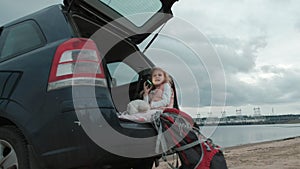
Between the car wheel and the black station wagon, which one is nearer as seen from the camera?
the black station wagon

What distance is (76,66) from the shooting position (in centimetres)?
238

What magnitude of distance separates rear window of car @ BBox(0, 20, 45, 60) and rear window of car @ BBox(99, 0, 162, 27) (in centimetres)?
72

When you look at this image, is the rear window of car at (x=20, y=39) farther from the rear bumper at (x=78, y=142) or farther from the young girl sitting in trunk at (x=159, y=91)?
the young girl sitting in trunk at (x=159, y=91)

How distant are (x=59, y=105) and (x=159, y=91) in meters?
1.29

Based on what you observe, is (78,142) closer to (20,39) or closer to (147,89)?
(20,39)

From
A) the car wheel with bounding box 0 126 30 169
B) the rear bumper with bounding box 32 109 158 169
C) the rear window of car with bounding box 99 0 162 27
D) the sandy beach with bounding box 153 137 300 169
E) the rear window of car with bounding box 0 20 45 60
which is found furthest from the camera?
the sandy beach with bounding box 153 137 300 169

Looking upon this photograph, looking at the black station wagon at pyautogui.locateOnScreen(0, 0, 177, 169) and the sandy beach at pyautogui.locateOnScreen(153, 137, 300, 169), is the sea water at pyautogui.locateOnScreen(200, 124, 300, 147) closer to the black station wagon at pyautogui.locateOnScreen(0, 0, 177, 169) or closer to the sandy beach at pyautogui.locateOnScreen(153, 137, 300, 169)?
the black station wagon at pyautogui.locateOnScreen(0, 0, 177, 169)

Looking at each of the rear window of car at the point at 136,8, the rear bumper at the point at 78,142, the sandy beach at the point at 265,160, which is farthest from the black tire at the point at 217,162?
the sandy beach at the point at 265,160

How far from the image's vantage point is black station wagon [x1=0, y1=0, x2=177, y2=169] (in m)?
2.26

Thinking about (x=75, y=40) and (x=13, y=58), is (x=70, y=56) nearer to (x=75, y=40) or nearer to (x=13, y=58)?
(x=75, y=40)

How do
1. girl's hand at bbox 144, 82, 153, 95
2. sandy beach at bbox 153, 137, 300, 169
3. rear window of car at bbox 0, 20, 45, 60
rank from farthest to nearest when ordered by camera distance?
1. sandy beach at bbox 153, 137, 300, 169
2. girl's hand at bbox 144, 82, 153, 95
3. rear window of car at bbox 0, 20, 45, 60

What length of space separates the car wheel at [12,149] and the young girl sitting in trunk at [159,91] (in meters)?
1.21

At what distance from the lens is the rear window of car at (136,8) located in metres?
3.22

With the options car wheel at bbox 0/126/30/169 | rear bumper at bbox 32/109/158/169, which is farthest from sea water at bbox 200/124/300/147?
car wheel at bbox 0/126/30/169
